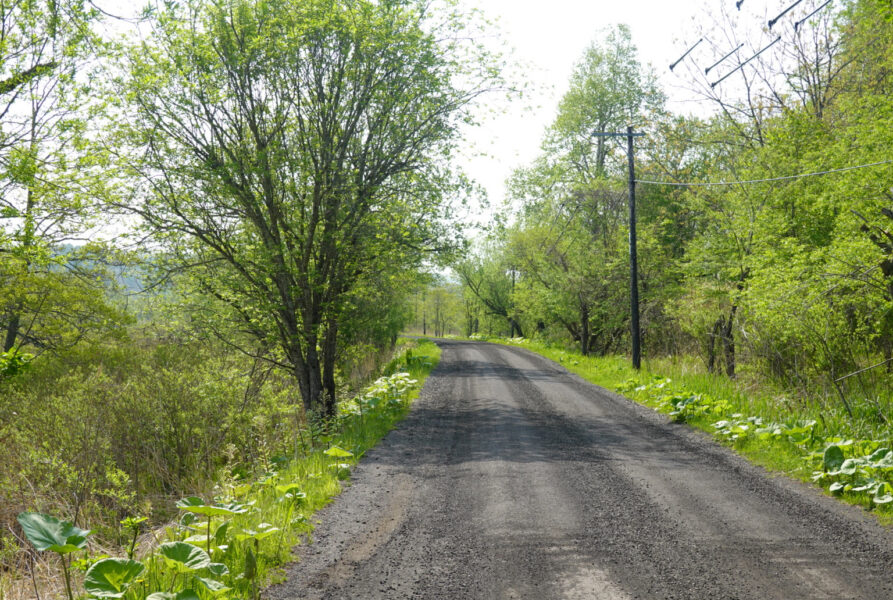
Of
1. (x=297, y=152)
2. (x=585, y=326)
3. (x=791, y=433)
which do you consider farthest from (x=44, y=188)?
(x=585, y=326)

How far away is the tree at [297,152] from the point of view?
11227 millimetres

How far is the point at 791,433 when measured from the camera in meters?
7.95

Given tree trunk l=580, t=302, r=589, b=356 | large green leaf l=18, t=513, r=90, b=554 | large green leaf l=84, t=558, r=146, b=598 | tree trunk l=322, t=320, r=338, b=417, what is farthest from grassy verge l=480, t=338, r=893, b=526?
tree trunk l=580, t=302, r=589, b=356

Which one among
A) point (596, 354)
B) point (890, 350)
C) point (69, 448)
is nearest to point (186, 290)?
point (69, 448)

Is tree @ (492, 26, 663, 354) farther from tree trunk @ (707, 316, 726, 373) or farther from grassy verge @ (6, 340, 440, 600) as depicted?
grassy verge @ (6, 340, 440, 600)

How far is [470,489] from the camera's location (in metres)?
6.96

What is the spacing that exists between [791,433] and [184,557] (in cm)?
780

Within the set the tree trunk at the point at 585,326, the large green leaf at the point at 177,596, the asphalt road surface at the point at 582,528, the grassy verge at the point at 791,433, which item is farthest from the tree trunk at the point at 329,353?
the tree trunk at the point at 585,326

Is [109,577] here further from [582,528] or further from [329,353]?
[329,353]

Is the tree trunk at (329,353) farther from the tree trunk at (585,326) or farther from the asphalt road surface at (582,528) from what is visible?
the tree trunk at (585,326)

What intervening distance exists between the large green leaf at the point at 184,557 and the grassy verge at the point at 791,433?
606 centimetres

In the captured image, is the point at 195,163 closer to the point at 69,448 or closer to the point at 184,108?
the point at 184,108

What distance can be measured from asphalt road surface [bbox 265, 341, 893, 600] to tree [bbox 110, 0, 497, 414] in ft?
15.7

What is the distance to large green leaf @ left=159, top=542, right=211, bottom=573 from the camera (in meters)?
3.36
